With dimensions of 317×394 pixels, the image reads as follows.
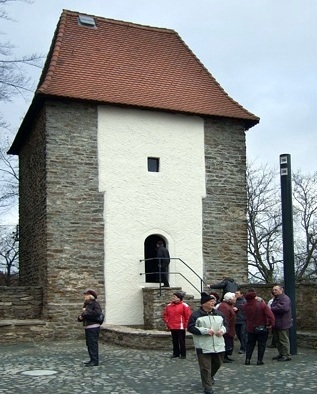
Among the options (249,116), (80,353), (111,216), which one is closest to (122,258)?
(111,216)

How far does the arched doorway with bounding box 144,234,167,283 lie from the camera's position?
17562mm

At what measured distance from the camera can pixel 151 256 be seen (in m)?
18.3

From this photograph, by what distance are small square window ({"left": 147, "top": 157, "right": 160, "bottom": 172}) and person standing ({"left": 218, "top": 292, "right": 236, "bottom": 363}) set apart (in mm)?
6795

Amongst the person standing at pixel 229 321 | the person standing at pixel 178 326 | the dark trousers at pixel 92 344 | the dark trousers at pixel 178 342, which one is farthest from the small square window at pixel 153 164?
the dark trousers at pixel 92 344

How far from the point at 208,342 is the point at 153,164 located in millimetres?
10126

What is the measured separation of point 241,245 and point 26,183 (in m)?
7.47

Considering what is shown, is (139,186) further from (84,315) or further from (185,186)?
(84,315)

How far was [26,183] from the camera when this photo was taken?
20094 millimetres

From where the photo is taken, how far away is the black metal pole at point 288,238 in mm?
12070

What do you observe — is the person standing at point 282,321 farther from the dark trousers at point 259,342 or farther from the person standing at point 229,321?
the person standing at point 229,321

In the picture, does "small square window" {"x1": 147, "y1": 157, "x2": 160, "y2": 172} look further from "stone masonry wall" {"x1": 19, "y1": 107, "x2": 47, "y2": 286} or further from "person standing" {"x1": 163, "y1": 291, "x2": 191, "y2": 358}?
"person standing" {"x1": 163, "y1": 291, "x2": 191, "y2": 358}

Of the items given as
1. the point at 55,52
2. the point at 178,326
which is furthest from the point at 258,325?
the point at 55,52

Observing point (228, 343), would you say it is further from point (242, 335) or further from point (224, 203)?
point (224, 203)

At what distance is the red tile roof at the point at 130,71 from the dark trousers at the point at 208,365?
33.5 ft
